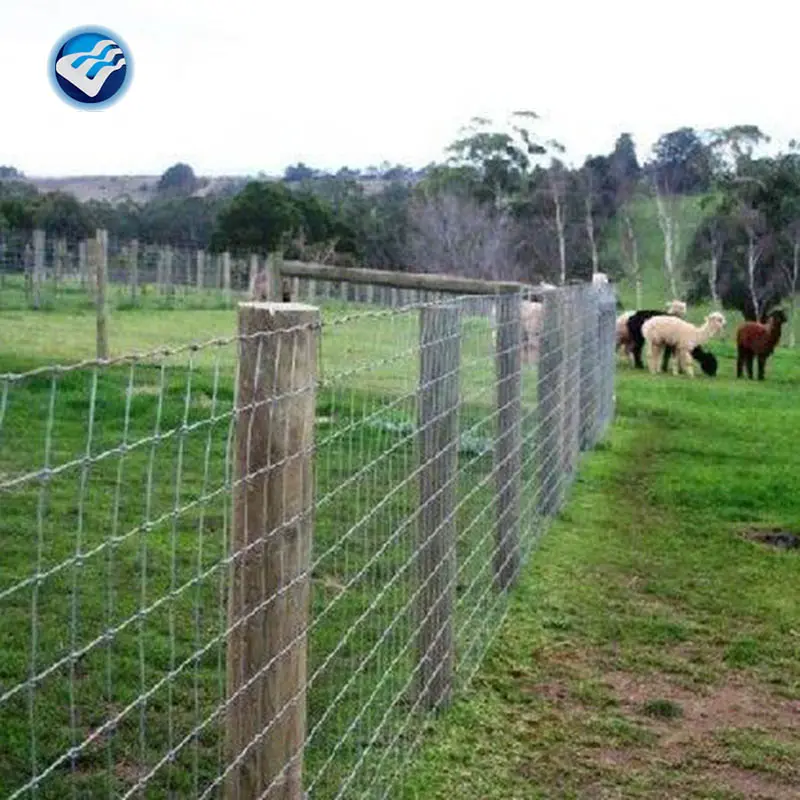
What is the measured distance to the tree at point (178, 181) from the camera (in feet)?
277

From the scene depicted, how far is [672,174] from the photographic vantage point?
228 ft

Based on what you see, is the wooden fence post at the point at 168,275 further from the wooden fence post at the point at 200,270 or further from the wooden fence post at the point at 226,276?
the wooden fence post at the point at 226,276

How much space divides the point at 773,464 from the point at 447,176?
49209mm

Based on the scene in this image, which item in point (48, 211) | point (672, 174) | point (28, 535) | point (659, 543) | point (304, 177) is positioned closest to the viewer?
point (28, 535)

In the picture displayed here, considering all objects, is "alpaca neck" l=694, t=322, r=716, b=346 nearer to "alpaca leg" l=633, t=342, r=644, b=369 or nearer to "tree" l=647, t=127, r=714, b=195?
"alpaca leg" l=633, t=342, r=644, b=369

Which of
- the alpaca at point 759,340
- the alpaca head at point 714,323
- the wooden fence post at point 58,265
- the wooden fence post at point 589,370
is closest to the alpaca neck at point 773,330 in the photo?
the alpaca at point 759,340

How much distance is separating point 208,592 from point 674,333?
71.5 ft

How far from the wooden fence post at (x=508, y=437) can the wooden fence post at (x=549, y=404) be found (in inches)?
51.7

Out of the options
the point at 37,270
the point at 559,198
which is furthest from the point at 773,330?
the point at 559,198

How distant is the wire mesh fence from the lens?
3.28 meters

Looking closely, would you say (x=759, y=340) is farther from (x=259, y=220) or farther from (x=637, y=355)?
(x=259, y=220)

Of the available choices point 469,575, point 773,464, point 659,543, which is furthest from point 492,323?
point 773,464

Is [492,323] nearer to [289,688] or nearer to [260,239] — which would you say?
[289,688]

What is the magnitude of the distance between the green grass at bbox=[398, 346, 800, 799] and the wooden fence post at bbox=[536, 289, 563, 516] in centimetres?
27
